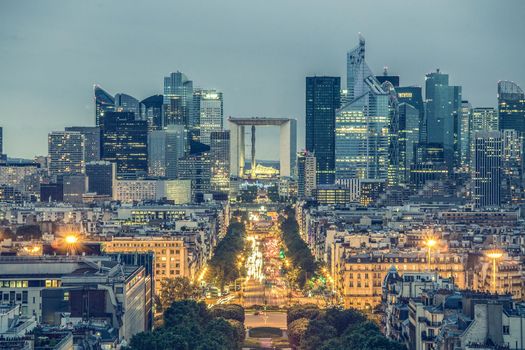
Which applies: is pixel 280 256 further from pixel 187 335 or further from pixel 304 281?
pixel 187 335

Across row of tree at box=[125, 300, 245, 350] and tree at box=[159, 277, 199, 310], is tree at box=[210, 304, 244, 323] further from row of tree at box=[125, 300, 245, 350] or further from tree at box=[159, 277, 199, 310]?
tree at box=[159, 277, 199, 310]

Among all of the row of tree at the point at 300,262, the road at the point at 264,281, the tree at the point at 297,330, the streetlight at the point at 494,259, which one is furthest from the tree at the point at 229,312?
the row of tree at the point at 300,262

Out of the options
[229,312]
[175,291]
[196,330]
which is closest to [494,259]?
[229,312]

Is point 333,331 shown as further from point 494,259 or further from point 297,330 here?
point 494,259

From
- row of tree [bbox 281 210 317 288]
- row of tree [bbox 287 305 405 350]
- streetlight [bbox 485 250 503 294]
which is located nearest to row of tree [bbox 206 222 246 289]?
row of tree [bbox 281 210 317 288]

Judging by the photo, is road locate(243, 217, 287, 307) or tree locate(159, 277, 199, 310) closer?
tree locate(159, 277, 199, 310)

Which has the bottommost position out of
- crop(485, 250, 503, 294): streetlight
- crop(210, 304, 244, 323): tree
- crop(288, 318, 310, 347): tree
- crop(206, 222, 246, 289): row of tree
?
crop(288, 318, 310, 347): tree
